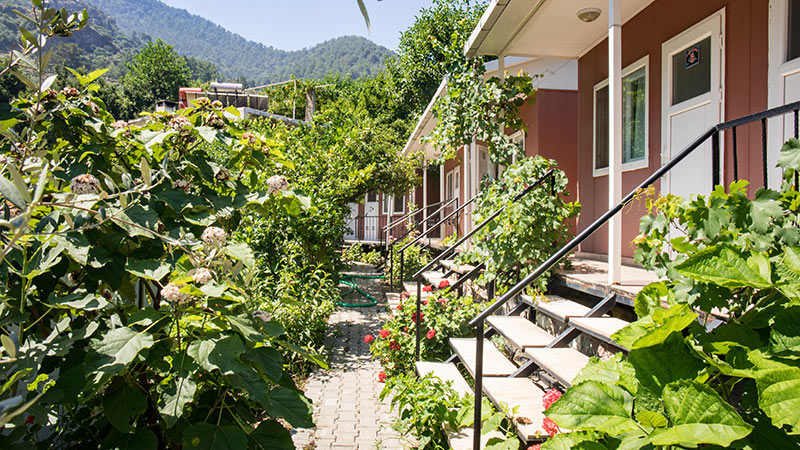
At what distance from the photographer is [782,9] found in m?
3.55

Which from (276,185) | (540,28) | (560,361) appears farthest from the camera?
(540,28)

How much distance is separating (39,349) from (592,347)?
11.1 feet

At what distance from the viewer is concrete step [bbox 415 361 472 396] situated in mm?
3811

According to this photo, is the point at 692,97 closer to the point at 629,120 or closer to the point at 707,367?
the point at 629,120

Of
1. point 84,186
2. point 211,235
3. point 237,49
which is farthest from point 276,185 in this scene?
point 237,49

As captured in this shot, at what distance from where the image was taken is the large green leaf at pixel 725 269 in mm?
1346

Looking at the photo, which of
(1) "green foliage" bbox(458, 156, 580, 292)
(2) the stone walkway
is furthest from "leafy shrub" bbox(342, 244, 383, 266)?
(1) "green foliage" bbox(458, 156, 580, 292)

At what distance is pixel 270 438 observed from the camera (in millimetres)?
1667

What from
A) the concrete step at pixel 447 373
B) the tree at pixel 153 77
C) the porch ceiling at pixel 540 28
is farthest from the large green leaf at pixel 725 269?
the tree at pixel 153 77

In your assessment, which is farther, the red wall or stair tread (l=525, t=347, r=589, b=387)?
the red wall

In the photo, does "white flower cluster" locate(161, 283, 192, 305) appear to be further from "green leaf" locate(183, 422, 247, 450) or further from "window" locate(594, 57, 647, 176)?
"window" locate(594, 57, 647, 176)

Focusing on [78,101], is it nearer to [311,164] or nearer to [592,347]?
[592,347]

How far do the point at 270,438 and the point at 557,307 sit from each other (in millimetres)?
2842

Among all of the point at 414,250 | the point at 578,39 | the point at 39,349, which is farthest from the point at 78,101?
the point at 414,250
